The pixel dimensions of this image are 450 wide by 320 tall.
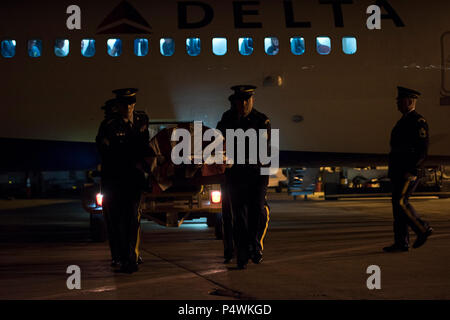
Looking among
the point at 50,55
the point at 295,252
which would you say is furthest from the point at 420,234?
the point at 50,55

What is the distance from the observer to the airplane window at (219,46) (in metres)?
12.6

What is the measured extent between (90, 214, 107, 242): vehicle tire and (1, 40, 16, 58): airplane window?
632 centimetres

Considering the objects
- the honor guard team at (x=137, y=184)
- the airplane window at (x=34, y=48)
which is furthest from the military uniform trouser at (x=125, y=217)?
the airplane window at (x=34, y=48)

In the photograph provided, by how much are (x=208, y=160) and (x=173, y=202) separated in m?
1.17

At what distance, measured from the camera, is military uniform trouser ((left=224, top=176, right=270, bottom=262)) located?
232 inches

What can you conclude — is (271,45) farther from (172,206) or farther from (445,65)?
(172,206)

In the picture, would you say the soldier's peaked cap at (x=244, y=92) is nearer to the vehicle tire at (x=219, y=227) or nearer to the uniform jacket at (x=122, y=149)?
the uniform jacket at (x=122, y=149)

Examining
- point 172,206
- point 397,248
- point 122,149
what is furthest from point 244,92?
point 397,248

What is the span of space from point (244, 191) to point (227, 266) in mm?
796

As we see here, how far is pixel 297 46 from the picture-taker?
41.8 feet

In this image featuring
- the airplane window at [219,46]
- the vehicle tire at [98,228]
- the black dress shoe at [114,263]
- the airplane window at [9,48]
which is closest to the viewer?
the black dress shoe at [114,263]

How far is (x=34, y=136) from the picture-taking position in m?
13.6

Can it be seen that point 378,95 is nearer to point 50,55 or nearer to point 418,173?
point 418,173

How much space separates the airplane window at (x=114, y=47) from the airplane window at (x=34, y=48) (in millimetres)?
1589
